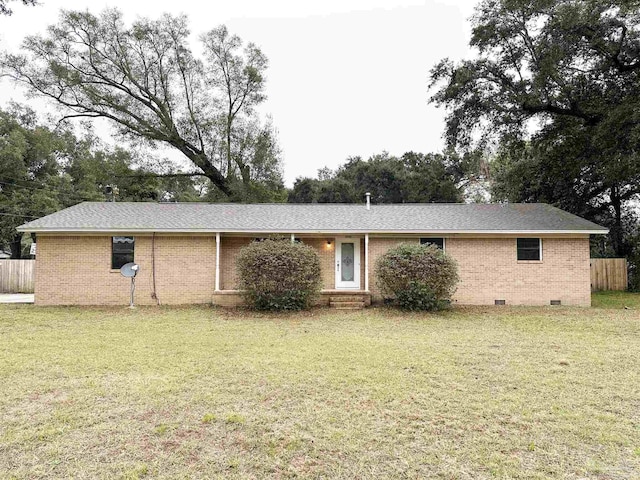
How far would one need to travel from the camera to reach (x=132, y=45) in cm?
2170

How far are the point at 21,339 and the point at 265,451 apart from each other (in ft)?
23.1

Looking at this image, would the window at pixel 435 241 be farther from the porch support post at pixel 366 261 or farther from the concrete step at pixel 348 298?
the concrete step at pixel 348 298

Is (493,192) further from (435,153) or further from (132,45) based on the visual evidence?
(132,45)

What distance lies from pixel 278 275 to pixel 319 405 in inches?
280

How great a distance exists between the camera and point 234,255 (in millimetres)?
13227

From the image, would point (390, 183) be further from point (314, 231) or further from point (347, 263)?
point (314, 231)

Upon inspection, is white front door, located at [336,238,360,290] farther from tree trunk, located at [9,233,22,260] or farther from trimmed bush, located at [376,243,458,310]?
tree trunk, located at [9,233,22,260]

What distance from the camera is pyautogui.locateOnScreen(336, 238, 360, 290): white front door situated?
1341 cm

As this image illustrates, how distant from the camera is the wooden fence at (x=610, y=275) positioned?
693 inches

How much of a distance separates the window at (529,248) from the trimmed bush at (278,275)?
6.87m

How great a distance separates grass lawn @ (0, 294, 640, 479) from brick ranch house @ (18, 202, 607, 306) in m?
4.31

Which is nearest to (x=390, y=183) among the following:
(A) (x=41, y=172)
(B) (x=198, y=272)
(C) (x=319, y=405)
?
(B) (x=198, y=272)

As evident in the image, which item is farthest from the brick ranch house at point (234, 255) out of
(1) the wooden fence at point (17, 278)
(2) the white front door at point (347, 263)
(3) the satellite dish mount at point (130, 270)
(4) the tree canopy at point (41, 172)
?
(4) the tree canopy at point (41, 172)

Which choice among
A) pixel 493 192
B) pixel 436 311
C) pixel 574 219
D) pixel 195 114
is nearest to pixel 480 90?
pixel 574 219
